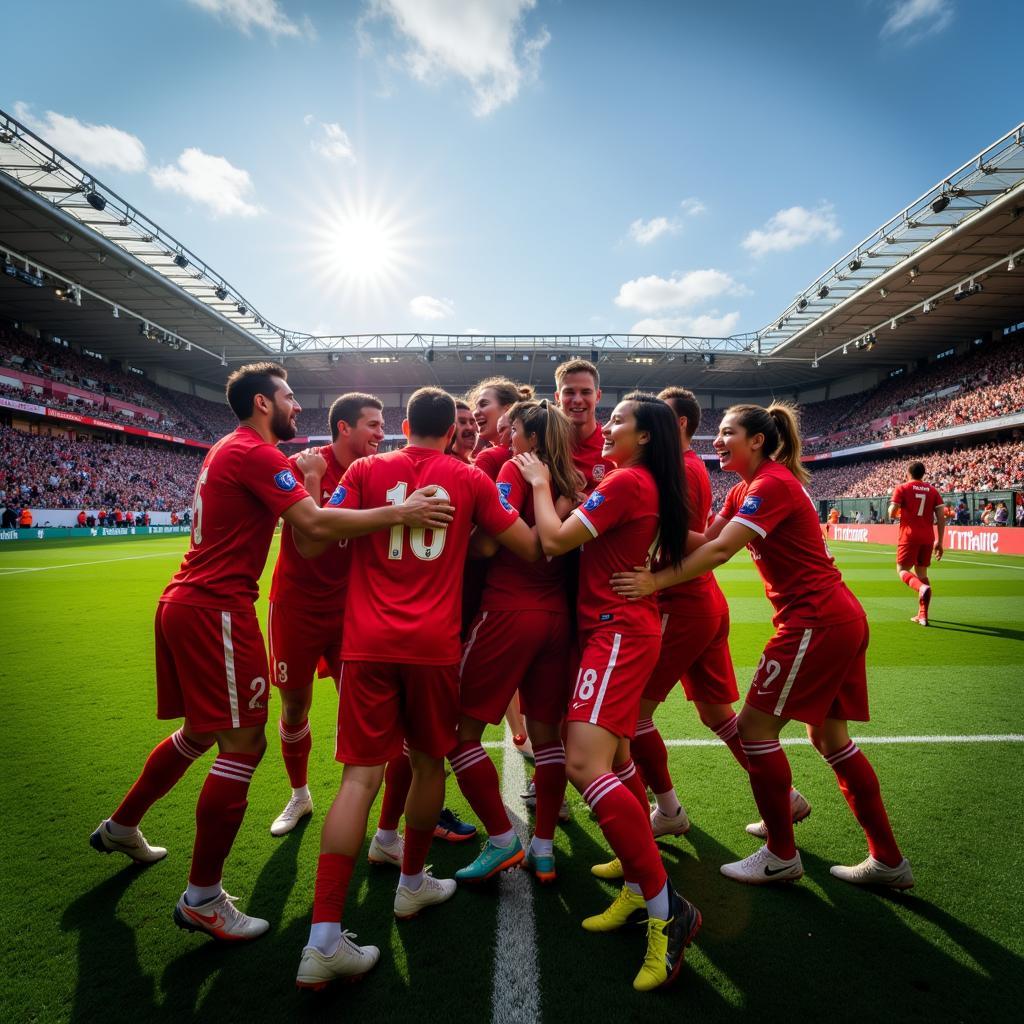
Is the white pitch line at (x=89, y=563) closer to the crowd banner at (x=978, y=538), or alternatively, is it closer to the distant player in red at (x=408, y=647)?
the distant player in red at (x=408, y=647)

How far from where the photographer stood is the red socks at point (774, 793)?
2.59 meters

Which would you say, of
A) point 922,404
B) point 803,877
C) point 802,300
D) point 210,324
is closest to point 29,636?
point 803,877

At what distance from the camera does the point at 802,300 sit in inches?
1271

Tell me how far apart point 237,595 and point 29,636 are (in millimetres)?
7096

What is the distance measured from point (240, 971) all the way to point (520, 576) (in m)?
1.85

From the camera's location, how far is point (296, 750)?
125 inches

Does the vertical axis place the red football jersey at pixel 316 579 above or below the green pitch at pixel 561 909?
above

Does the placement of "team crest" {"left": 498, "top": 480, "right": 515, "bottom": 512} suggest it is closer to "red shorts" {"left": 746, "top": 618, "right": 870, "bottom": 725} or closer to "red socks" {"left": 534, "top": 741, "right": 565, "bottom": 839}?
"red socks" {"left": 534, "top": 741, "right": 565, "bottom": 839}

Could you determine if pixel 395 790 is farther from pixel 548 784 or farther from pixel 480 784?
pixel 548 784

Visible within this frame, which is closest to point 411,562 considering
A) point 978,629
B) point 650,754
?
point 650,754

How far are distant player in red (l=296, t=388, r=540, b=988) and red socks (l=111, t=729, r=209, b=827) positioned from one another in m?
0.94

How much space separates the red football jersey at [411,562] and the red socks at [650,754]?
1.27 m

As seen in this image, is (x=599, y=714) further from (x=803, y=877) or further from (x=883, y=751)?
(x=883, y=751)

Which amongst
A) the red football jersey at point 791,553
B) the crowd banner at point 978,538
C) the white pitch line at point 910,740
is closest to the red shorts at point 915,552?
the white pitch line at point 910,740
